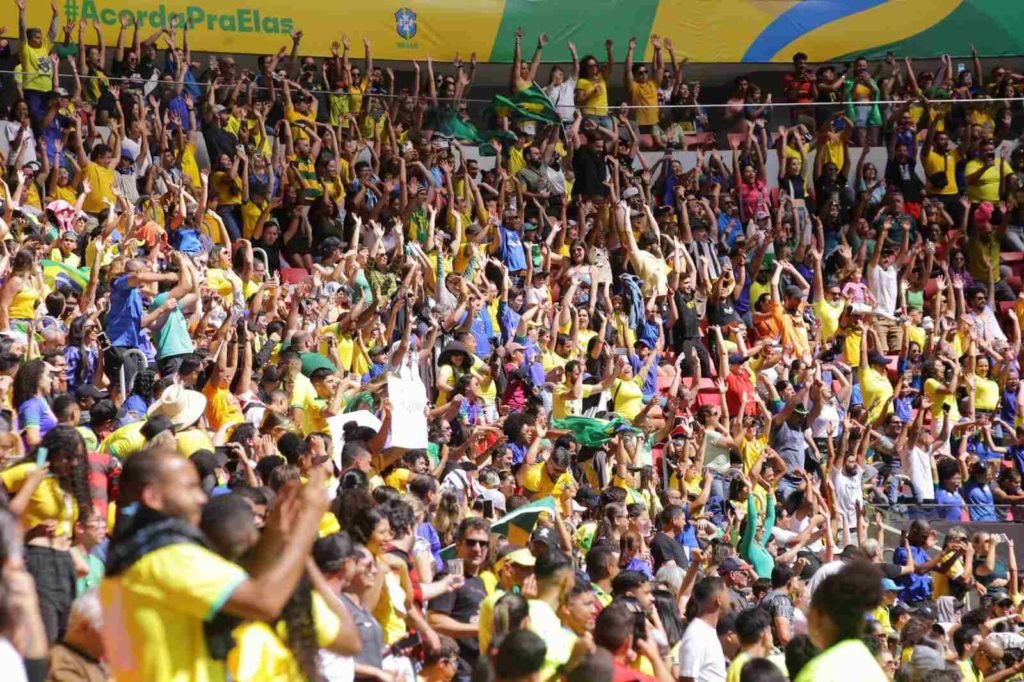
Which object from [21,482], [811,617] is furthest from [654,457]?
[811,617]

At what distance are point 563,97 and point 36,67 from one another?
5817 millimetres

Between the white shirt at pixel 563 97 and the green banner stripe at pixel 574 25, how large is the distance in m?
1.75

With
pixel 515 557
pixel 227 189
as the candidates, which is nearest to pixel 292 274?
pixel 227 189

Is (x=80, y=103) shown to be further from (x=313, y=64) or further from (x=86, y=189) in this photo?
(x=313, y=64)

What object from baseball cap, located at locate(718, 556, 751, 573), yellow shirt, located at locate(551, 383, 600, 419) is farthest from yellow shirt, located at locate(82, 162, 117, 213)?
baseball cap, located at locate(718, 556, 751, 573)

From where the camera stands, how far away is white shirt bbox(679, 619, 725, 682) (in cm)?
721

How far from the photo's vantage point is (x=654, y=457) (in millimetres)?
13016

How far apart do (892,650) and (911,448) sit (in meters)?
5.45

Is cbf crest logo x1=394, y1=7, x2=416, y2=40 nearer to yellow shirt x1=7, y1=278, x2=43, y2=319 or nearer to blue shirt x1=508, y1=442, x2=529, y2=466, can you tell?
blue shirt x1=508, y1=442, x2=529, y2=466

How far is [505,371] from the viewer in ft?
44.1

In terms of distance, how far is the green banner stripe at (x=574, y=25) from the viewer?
2077cm

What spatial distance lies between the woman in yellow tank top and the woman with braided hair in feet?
15.0

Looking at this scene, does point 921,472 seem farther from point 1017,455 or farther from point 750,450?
point 750,450

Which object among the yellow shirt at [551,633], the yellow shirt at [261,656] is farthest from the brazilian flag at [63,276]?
the yellow shirt at [261,656]
